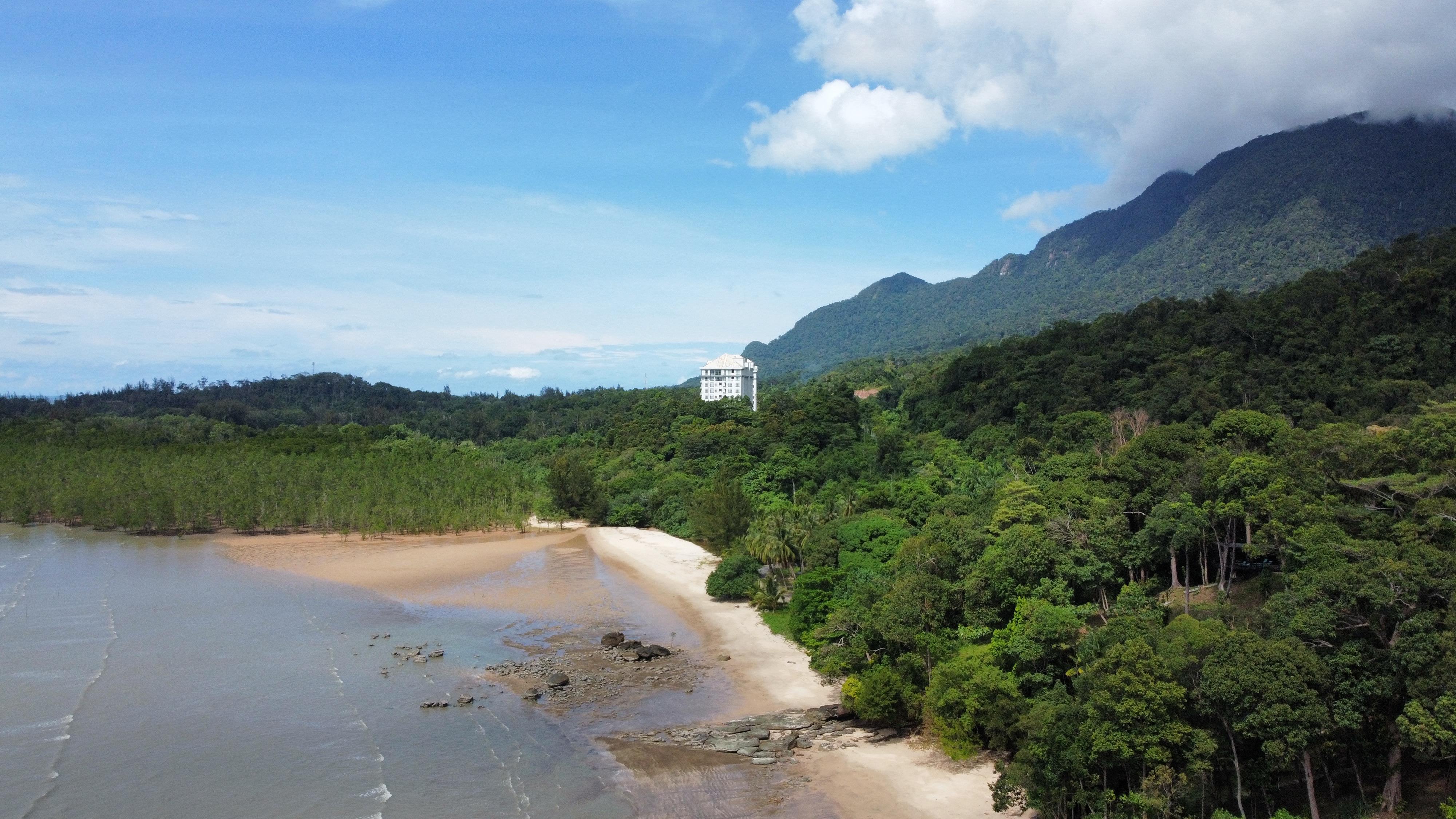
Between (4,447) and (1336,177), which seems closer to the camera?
(4,447)

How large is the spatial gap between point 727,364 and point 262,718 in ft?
364

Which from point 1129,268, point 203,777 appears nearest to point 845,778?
point 203,777

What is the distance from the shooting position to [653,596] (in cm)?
4425

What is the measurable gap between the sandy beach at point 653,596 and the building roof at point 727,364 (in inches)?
2747

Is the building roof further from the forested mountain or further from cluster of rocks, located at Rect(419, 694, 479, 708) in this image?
cluster of rocks, located at Rect(419, 694, 479, 708)

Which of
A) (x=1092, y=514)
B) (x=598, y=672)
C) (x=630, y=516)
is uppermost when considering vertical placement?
(x=1092, y=514)

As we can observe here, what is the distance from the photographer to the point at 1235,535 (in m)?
25.4

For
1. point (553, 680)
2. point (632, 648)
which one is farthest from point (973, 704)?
point (632, 648)

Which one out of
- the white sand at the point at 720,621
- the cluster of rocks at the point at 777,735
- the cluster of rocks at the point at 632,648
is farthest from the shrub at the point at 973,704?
the cluster of rocks at the point at 632,648

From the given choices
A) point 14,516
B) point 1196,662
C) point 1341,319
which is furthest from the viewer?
point 14,516

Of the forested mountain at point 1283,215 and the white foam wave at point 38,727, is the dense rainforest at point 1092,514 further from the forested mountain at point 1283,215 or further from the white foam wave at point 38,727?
the forested mountain at point 1283,215

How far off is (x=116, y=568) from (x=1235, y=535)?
55.8 m

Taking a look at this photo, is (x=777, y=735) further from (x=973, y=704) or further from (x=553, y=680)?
(x=553, y=680)

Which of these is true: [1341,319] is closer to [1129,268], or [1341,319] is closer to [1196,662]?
[1196,662]
